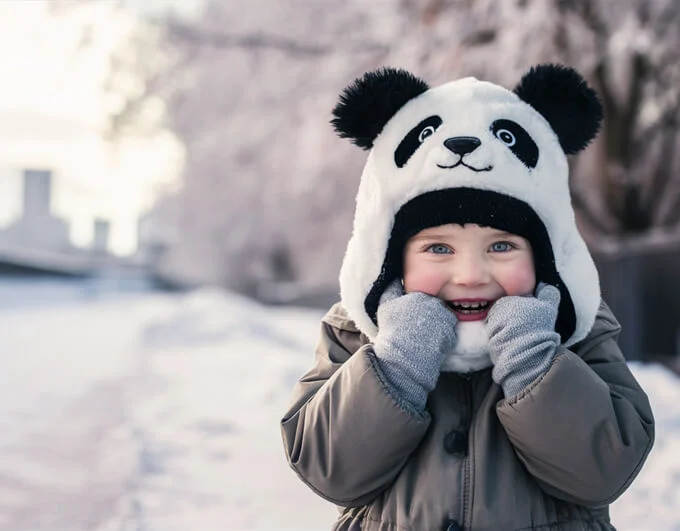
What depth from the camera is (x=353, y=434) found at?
171 centimetres

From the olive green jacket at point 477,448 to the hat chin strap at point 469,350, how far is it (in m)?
0.07

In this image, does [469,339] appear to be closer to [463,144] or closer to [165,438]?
[463,144]

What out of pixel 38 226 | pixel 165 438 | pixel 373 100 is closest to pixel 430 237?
pixel 373 100

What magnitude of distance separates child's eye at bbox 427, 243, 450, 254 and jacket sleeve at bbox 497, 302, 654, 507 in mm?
334

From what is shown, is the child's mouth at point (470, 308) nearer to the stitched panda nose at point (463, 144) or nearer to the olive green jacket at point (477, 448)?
the olive green jacket at point (477, 448)

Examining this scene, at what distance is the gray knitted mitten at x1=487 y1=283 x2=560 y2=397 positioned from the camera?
1676 millimetres

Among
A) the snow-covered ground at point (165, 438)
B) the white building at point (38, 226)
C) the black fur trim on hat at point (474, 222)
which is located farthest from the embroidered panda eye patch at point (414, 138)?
the white building at point (38, 226)

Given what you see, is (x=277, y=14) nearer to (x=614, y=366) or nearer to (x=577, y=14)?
(x=577, y=14)

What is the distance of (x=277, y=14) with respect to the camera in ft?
49.5

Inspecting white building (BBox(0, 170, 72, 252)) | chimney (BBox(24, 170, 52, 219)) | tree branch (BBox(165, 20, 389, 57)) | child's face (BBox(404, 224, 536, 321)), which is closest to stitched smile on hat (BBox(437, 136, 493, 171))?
child's face (BBox(404, 224, 536, 321))

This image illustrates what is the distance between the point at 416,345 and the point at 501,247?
0.31m

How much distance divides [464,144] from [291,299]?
16.6 metres

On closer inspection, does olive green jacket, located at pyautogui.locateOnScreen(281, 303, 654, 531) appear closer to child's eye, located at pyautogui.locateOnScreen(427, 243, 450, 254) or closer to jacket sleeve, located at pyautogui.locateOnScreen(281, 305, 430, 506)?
jacket sleeve, located at pyautogui.locateOnScreen(281, 305, 430, 506)

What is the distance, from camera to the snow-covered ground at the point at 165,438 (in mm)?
3369
